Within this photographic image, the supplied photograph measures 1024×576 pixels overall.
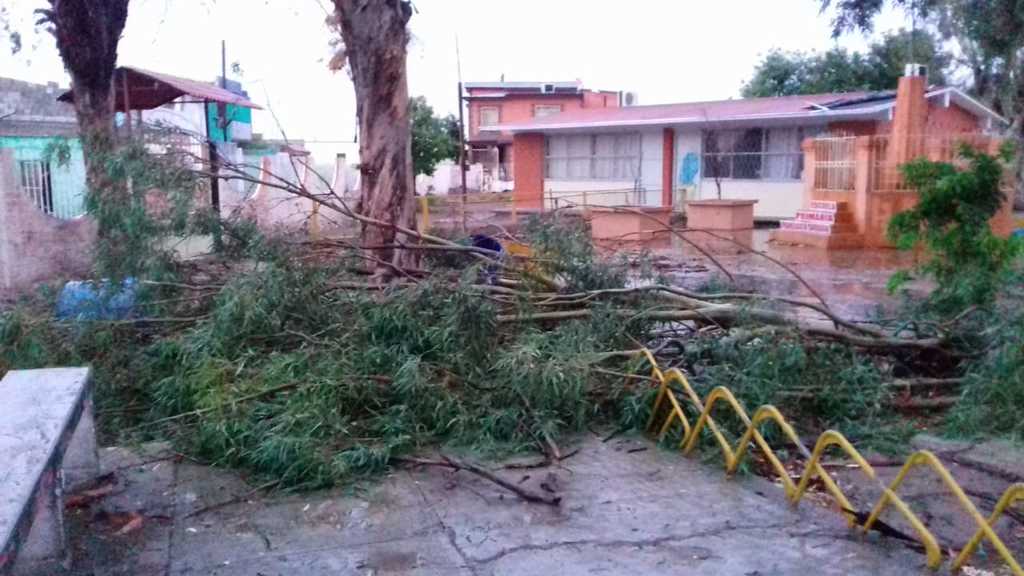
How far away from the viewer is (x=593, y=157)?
30.8 meters

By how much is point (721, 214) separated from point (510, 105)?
25896 millimetres

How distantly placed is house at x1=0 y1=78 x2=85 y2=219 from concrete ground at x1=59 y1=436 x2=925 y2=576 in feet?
9.24

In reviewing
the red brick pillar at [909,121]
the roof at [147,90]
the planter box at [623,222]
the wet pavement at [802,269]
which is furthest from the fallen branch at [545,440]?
the red brick pillar at [909,121]

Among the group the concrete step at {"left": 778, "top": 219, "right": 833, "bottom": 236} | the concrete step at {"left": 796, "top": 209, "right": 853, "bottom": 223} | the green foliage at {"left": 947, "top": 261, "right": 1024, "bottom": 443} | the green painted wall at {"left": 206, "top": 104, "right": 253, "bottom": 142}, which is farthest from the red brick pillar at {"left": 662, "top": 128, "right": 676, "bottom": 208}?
the green foliage at {"left": 947, "top": 261, "right": 1024, "bottom": 443}

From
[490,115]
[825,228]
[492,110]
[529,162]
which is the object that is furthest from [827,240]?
[490,115]

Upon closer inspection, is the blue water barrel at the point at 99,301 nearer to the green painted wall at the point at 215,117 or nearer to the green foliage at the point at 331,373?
the green foliage at the point at 331,373

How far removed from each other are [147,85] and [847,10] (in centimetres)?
1163

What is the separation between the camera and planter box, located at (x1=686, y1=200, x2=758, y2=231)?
22438 millimetres

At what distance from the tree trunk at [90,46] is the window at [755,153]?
17.6 m

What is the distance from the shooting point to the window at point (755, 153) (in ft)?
85.5

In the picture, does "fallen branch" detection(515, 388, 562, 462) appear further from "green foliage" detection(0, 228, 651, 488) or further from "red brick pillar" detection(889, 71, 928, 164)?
"red brick pillar" detection(889, 71, 928, 164)

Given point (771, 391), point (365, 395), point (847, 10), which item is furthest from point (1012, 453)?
point (847, 10)

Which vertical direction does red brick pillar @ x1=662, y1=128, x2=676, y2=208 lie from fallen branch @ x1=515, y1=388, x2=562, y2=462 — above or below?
above

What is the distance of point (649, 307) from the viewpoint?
7.39 m
